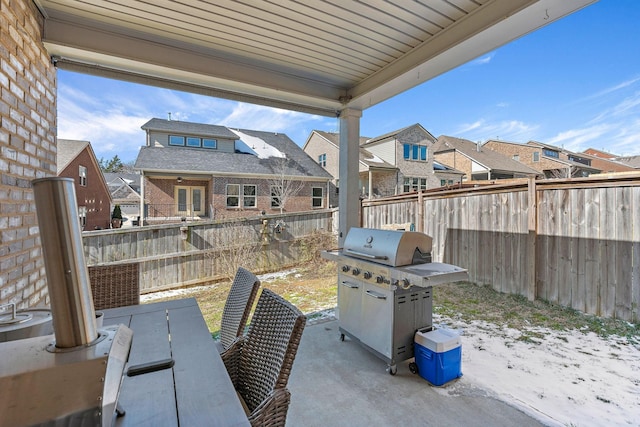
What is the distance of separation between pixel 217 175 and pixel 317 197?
190 inches

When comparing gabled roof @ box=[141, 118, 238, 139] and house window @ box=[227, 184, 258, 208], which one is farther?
house window @ box=[227, 184, 258, 208]

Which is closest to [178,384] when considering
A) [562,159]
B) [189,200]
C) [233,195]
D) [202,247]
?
[202,247]

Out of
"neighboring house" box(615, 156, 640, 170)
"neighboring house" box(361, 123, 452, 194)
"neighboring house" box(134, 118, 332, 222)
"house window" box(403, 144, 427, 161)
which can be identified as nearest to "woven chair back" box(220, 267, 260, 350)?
"neighboring house" box(134, 118, 332, 222)

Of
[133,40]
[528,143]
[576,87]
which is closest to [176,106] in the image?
[133,40]

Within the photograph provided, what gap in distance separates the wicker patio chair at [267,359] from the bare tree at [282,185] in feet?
38.9

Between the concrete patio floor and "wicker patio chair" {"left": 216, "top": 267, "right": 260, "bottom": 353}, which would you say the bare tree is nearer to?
the concrete patio floor

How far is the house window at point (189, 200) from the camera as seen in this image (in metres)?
12.2

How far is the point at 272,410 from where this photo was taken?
1251mm

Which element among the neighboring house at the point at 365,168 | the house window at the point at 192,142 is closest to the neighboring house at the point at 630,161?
→ the neighboring house at the point at 365,168

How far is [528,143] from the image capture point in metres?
21.8

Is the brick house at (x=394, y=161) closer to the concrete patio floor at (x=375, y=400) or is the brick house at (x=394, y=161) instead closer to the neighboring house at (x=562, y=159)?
the neighboring house at (x=562, y=159)

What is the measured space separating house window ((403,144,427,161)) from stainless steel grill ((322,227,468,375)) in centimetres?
1378

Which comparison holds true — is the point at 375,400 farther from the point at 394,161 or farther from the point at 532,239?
the point at 394,161

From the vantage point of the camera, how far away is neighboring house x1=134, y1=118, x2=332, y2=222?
1179 cm
